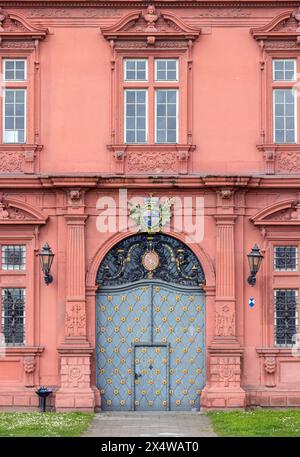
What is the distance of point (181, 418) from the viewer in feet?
95.9

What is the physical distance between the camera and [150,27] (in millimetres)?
30859

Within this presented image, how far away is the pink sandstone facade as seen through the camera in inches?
1201

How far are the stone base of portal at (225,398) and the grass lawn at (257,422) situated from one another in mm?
249

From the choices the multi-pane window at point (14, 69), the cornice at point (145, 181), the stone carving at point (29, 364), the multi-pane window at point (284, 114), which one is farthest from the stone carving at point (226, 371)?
the multi-pane window at point (14, 69)

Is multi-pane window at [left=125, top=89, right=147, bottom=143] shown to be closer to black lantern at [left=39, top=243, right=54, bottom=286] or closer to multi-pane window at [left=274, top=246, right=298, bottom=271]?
black lantern at [left=39, top=243, right=54, bottom=286]

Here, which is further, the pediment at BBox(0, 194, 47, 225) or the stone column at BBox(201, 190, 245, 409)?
the pediment at BBox(0, 194, 47, 225)

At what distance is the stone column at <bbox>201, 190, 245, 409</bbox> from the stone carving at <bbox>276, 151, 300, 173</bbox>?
4.16 ft

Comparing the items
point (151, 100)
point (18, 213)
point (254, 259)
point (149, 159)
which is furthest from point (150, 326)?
point (151, 100)

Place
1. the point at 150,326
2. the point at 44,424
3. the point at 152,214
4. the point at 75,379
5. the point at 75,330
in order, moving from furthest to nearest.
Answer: the point at 150,326
the point at 152,214
the point at 75,330
the point at 75,379
the point at 44,424

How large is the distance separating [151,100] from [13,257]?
4448 millimetres

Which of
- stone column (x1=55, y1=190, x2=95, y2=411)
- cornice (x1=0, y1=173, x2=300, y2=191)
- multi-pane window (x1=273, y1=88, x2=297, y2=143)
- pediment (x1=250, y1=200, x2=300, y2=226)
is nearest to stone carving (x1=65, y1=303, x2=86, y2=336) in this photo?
stone column (x1=55, y1=190, x2=95, y2=411)

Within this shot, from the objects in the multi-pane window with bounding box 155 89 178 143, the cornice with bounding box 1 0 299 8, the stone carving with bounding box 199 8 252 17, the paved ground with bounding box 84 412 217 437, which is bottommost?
the paved ground with bounding box 84 412 217 437

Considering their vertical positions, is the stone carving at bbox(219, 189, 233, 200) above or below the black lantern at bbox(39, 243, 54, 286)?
above

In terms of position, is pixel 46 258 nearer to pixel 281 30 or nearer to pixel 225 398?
pixel 225 398
